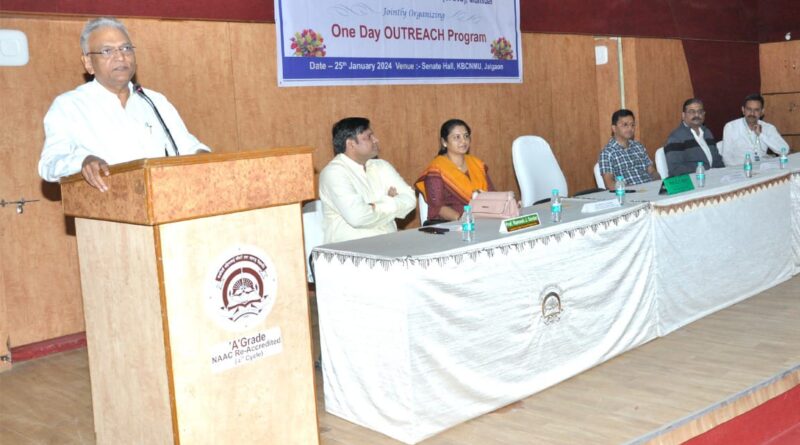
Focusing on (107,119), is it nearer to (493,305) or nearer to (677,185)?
(493,305)

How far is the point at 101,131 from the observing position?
8.05 ft

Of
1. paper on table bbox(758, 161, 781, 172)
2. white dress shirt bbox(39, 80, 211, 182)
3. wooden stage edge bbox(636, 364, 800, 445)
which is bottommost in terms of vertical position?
wooden stage edge bbox(636, 364, 800, 445)

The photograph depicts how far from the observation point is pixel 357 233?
3.87 meters

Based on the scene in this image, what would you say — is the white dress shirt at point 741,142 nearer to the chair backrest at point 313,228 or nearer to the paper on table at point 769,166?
the paper on table at point 769,166

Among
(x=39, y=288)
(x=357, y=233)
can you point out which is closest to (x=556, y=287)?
(x=357, y=233)

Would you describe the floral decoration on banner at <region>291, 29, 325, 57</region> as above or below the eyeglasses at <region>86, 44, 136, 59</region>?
above

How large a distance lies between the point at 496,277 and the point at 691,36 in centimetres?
688

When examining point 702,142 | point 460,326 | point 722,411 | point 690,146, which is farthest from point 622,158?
point 460,326

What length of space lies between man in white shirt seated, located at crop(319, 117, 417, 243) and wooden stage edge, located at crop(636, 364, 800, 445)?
168 cm

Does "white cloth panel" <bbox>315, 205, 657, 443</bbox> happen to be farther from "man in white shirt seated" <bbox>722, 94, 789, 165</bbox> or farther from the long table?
"man in white shirt seated" <bbox>722, 94, 789, 165</bbox>

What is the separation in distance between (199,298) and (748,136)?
19.8 feet

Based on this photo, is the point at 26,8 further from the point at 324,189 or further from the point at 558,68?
the point at 558,68

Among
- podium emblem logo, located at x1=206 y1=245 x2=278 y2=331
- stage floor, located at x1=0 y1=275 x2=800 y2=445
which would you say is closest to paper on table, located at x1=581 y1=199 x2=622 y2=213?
stage floor, located at x1=0 y1=275 x2=800 y2=445

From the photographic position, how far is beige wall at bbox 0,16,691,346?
4090mm
